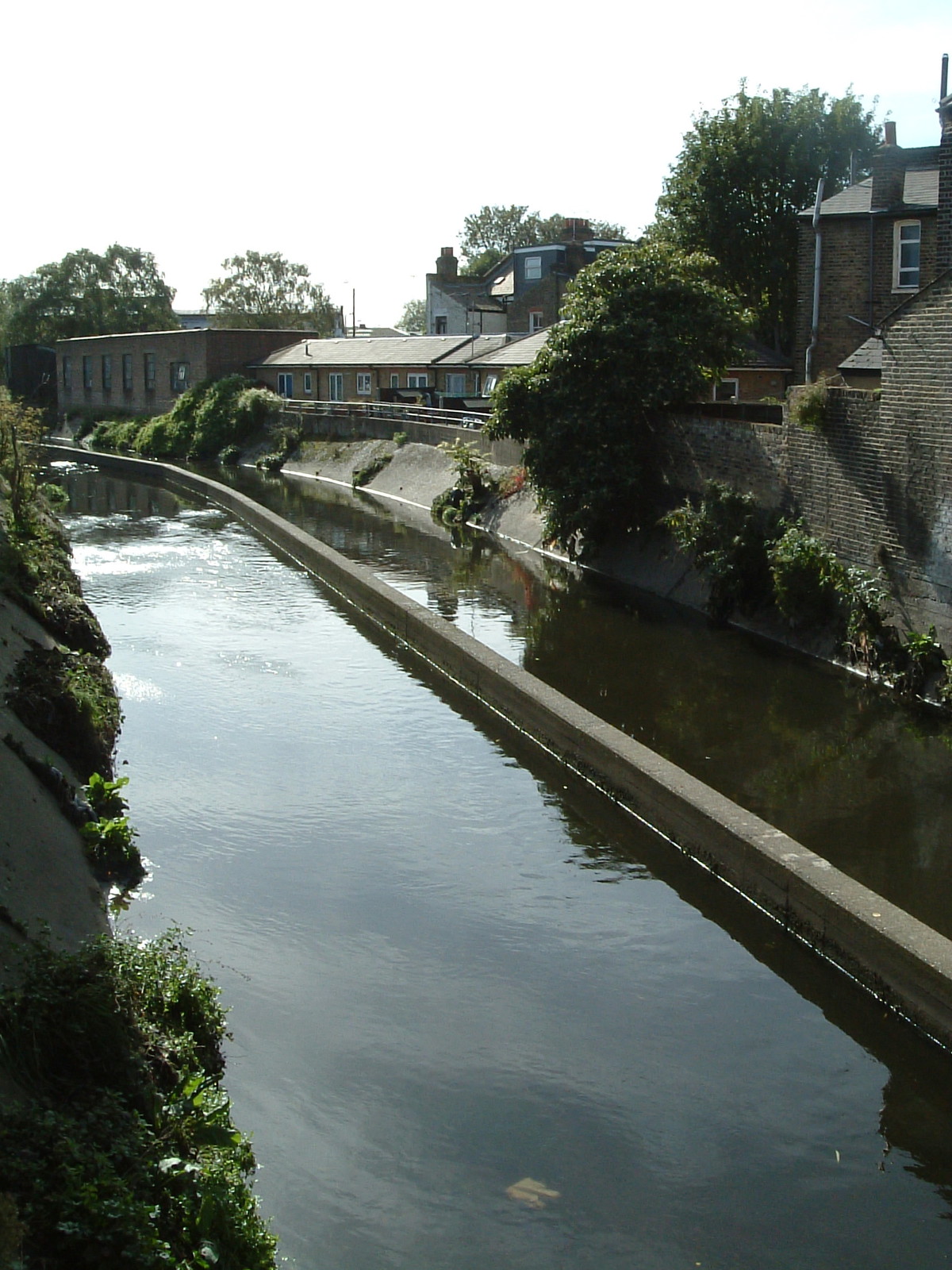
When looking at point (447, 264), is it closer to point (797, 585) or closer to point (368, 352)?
point (368, 352)

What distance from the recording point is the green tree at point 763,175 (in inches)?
1738

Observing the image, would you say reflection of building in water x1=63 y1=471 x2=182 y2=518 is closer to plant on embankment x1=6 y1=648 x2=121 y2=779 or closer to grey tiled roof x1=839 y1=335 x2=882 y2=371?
grey tiled roof x1=839 y1=335 x2=882 y2=371

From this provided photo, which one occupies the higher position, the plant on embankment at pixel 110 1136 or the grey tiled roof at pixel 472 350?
the grey tiled roof at pixel 472 350

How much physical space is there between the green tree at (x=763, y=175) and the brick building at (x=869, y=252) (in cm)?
1061

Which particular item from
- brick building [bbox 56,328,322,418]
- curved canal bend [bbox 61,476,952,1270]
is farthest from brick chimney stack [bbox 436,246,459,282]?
curved canal bend [bbox 61,476,952,1270]

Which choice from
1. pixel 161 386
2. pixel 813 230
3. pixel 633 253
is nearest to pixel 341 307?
pixel 161 386

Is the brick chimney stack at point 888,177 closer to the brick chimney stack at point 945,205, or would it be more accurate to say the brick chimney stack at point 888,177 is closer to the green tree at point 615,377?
the green tree at point 615,377

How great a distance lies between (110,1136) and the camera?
5.23 metres

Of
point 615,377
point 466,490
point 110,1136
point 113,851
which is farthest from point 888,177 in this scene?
point 110,1136

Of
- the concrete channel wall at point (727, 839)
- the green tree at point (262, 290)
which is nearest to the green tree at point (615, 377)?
the concrete channel wall at point (727, 839)

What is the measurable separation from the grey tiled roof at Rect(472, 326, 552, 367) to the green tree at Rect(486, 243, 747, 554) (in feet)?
53.3

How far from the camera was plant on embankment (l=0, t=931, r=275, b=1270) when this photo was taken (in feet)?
15.1

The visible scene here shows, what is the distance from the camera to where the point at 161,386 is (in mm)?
62344

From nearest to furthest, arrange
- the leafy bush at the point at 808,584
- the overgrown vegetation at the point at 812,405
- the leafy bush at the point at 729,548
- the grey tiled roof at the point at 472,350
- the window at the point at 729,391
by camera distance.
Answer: the leafy bush at the point at 808,584 → the overgrown vegetation at the point at 812,405 → the leafy bush at the point at 729,548 → the window at the point at 729,391 → the grey tiled roof at the point at 472,350
